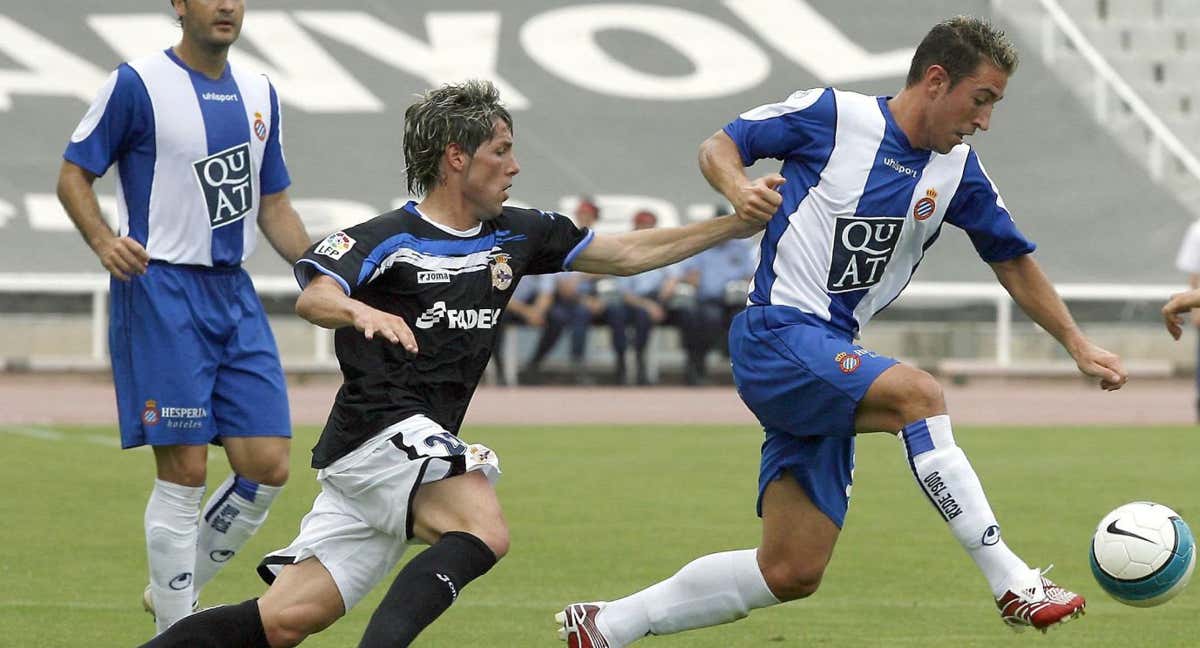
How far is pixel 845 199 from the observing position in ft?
18.8

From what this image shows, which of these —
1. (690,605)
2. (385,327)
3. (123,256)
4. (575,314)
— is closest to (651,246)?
(690,605)

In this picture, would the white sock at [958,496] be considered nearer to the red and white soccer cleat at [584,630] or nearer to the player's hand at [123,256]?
the red and white soccer cleat at [584,630]

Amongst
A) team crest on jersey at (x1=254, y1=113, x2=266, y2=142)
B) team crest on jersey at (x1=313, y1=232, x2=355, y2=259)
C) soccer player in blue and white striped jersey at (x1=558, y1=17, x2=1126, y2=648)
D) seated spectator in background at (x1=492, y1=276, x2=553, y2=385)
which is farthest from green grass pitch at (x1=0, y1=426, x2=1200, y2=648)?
seated spectator in background at (x1=492, y1=276, x2=553, y2=385)

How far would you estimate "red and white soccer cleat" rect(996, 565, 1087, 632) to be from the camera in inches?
195

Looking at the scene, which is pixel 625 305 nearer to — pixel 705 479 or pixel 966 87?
pixel 705 479

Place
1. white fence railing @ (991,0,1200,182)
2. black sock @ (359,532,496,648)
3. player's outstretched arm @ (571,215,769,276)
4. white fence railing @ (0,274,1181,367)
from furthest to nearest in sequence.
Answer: white fence railing @ (991,0,1200,182), white fence railing @ (0,274,1181,367), player's outstretched arm @ (571,215,769,276), black sock @ (359,532,496,648)

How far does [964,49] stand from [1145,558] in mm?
1651

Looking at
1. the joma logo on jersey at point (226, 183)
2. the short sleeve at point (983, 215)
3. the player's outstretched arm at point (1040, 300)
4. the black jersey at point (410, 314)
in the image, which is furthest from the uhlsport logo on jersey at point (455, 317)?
the player's outstretched arm at point (1040, 300)

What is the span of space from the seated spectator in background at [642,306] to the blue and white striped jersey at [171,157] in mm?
14198

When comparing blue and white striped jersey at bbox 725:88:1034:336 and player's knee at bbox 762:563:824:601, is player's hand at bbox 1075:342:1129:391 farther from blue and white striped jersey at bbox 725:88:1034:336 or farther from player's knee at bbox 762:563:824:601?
player's knee at bbox 762:563:824:601

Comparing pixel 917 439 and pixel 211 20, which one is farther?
pixel 211 20

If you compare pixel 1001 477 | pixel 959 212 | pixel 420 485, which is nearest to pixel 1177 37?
pixel 1001 477

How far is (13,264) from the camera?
74.6 feet

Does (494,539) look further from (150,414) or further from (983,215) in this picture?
(983,215)
